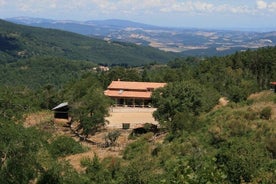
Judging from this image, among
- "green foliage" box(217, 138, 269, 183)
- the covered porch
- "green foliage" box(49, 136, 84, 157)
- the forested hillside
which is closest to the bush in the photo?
the forested hillside

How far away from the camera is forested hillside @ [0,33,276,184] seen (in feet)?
63.1

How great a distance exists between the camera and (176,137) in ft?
109

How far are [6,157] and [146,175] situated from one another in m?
7.46

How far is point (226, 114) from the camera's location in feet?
112

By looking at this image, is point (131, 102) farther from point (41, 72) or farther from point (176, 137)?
point (41, 72)

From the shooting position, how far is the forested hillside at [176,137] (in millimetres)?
19234

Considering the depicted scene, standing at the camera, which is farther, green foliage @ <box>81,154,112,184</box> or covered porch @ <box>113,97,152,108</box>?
covered porch @ <box>113,97,152,108</box>

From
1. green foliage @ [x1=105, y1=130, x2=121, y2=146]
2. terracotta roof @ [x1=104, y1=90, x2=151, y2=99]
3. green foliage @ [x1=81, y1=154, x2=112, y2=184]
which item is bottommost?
green foliage @ [x1=105, y1=130, x2=121, y2=146]

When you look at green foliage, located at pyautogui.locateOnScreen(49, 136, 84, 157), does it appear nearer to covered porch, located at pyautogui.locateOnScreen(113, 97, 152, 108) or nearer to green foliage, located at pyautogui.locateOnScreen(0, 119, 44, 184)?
green foliage, located at pyautogui.locateOnScreen(0, 119, 44, 184)

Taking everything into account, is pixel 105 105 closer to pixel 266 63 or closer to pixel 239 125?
pixel 239 125

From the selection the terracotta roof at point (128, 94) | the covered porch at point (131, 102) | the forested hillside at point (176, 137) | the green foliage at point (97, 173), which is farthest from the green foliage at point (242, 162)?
the covered porch at point (131, 102)

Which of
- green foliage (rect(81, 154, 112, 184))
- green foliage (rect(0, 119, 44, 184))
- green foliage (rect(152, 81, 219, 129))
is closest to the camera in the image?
green foliage (rect(0, 119, 44, 184))

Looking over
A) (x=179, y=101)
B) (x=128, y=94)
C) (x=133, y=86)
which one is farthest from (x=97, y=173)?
(x=133, y=86)

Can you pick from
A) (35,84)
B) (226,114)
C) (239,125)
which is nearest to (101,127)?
(226,114)
